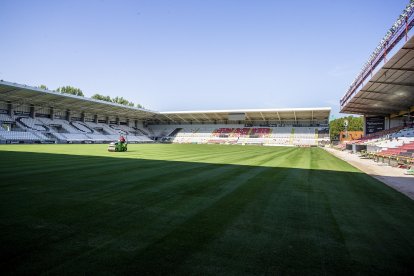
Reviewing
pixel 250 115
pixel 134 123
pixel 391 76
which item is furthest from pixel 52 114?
pixel 391 76

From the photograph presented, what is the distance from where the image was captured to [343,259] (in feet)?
11.0

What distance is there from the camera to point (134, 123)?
2970 inches

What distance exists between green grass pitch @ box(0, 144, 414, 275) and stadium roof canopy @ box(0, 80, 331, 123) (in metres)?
39.0

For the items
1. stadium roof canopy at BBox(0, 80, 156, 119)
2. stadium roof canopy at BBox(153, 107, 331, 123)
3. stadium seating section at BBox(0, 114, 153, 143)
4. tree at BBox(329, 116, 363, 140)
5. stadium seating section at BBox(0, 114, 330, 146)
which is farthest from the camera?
tree at BBox(329, 116, 363, 140)

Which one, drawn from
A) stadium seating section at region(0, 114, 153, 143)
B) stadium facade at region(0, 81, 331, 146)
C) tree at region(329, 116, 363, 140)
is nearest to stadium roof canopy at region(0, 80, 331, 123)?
stadium facade at region(0, 81, 331, 146)

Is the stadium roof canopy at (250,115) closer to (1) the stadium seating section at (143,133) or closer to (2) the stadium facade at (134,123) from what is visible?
(2) the stadium facade at (134,123)

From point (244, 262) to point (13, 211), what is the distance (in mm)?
4670

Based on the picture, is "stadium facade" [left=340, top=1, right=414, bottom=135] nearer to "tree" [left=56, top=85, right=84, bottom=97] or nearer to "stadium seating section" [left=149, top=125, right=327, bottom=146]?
"stadium seating section" [left=149, top=125, right=327, bottom=146]

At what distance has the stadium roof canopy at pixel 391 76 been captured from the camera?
16.6 m

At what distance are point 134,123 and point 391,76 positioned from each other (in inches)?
2585

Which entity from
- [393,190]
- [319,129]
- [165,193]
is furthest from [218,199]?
[319,129]

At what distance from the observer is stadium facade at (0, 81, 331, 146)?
1693 inches

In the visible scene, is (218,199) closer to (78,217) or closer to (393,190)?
(78,217)

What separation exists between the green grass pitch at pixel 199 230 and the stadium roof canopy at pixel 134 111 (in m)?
39.0
